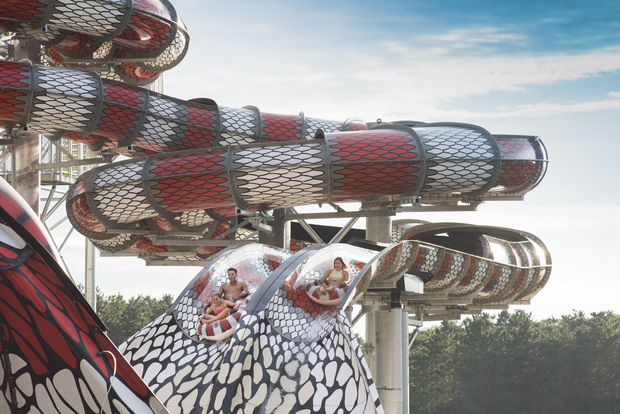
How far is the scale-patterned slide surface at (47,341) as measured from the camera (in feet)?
9.77

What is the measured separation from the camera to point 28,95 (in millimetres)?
10320

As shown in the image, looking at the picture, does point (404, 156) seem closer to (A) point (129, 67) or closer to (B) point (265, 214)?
(B) point (265, 214)

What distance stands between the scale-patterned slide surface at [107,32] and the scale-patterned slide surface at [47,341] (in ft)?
29.7

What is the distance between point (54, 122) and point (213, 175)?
282 cm

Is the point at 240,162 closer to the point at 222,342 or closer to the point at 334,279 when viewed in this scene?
the point at 334,279

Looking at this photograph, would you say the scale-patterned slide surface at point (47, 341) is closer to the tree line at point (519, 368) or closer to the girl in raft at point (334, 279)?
the girl in raft at point (334, 279)

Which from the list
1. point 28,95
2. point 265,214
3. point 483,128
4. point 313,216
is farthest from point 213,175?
point 483,128

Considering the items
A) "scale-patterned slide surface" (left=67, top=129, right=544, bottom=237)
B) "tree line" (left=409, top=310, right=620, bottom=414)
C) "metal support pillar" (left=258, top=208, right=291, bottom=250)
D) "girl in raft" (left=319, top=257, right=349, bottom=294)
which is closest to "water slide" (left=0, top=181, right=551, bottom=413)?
"girl in raft" (left=319, top=257, right=349, bottom=294)

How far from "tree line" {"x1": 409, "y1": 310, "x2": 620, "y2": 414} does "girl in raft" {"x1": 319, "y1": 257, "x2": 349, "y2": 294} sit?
84.2 feet

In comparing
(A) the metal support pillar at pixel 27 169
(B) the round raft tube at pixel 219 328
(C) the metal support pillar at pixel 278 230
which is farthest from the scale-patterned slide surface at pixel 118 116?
(B) the round raft tube at pixel 219 328

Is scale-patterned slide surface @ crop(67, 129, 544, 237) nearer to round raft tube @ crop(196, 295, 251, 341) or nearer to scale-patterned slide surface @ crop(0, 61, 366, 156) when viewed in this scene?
scale-patterned slide surface @ crop(0, 61, 366, 156)

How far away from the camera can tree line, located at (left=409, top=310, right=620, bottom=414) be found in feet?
102

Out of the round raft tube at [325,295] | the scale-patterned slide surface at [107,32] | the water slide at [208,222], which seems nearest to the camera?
the water slide at [208,222]

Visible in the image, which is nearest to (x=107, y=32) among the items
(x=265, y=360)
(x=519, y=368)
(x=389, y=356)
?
(x=265, y=360)
